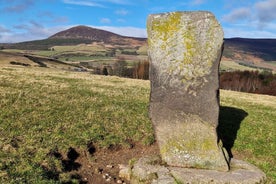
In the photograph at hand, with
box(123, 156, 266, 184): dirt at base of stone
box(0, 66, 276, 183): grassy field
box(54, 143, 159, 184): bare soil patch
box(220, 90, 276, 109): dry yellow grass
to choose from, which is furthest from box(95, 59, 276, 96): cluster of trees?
box(123, 156, 266, 184): dirt at base of stone

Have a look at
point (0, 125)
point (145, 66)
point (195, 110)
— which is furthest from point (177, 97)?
point (145, 66)

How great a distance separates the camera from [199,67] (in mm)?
9336

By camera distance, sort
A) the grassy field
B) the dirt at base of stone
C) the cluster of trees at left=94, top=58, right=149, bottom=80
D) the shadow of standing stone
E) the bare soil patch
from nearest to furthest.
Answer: the dirt at base of stone, the grassy field, the bare soil patch, the shadow of standing stone, the cluster of trees at left=94, top=58, right=149, bottom=80

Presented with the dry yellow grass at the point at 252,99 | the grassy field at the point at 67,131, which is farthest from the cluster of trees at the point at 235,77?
the grassy field at the point at 67,131

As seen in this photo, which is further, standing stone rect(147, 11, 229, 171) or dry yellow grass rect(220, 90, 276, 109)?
dry yellow grass rect(220, 90, 276, 109)

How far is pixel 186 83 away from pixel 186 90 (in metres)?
0.21

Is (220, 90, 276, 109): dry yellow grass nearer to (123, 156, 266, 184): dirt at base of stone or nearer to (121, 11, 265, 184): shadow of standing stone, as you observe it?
(121, 11, 265, 184): shadow of standing stone

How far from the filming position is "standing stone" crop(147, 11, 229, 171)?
9.25 meters

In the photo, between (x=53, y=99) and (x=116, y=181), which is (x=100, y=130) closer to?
(x=116, y=181)

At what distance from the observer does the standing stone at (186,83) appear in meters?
9.25

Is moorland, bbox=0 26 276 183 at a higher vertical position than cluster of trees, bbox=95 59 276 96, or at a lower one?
higher

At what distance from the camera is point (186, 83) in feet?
30.8

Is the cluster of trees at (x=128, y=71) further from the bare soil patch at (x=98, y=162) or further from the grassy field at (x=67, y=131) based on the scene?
the bare soil patch at (x=98, y=162)

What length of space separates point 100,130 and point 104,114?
211cm
